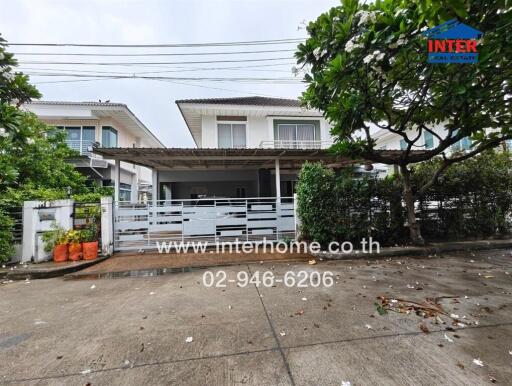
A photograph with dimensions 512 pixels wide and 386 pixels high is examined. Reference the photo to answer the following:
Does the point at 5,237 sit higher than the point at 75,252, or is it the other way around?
the point at 5,237

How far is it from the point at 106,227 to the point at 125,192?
9.97 metres

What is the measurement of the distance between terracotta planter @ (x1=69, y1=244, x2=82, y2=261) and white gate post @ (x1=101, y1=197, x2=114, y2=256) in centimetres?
53

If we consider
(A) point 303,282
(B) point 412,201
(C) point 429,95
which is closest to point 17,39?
(A) point 303,282

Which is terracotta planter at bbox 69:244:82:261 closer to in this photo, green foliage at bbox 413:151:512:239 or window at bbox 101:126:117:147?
green foliage at bbox 413:151:512:239

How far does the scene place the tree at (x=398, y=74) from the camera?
373 centimetres

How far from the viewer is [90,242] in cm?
629

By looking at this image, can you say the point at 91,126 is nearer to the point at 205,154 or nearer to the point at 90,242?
the point at 205,154

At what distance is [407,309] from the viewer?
3072 mm

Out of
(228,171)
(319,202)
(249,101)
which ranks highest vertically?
(249,101)

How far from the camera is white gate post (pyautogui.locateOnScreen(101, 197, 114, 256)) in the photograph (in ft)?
21.3

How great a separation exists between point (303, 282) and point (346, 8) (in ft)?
15.6

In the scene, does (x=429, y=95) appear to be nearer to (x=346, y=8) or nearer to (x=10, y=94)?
(x=346, y=8)

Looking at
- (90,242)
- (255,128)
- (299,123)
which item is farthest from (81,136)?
(299,123)

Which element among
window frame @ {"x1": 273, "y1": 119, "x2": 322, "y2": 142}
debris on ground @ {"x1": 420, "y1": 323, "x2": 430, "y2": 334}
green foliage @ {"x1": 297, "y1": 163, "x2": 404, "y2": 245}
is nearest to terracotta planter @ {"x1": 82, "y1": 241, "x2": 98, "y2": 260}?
green foliage @ {"x1": 297, "y1": 163, "x2": 404, "y2": 245}
